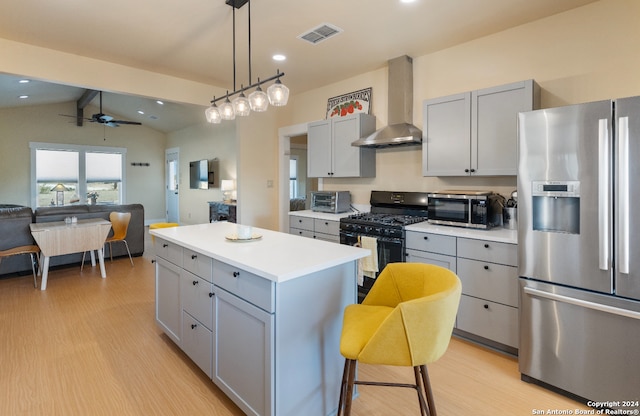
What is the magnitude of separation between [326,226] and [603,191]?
256cm

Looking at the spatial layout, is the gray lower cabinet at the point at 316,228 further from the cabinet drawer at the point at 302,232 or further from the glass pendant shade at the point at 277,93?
the glass pendant shade at the point at 277,93

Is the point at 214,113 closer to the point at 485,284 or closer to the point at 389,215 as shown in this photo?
the point at 389,215

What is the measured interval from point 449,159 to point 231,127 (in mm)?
5739

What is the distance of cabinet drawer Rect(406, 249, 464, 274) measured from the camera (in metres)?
2.75

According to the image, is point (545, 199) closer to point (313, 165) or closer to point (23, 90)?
point (313, 165)

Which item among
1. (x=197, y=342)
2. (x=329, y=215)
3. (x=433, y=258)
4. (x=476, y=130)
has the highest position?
(x=476, y=130)

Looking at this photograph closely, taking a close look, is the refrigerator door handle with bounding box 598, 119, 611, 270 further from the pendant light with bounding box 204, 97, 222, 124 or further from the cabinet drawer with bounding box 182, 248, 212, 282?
the pendant light with bounding box 204, 97, 222, 124

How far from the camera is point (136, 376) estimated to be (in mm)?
2246

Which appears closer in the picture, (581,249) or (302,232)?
(581,249)

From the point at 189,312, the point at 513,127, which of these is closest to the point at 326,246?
the point at 189,312

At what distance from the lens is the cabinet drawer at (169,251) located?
241 cm

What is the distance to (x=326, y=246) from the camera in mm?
2129


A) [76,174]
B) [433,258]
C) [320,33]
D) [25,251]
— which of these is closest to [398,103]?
[320,33]

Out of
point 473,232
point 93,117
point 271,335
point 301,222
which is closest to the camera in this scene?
point 271,335
